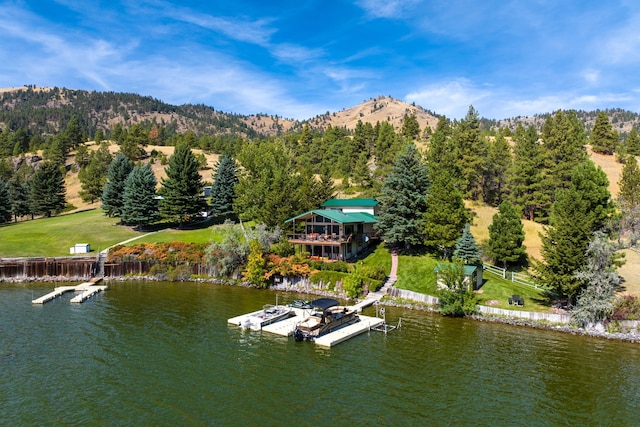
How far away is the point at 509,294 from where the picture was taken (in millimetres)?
41438

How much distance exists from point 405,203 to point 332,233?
11.2 meters

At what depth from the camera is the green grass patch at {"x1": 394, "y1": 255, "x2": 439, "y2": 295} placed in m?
45.5

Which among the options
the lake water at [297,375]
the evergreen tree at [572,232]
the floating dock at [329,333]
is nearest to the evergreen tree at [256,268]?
the floating dock at [329,333]

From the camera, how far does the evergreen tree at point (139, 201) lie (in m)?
71.1

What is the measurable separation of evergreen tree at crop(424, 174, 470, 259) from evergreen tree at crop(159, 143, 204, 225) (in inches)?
1734

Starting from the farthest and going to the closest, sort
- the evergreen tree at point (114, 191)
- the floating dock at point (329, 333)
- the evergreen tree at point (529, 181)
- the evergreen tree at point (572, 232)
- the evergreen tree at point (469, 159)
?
the evergreen tree at point (114, 191), the evergreen tree at point (469, 159), the evergreen tree at point (529, 181), the evergreen tree at point (572, 232), the floating dock at point (329, 333)

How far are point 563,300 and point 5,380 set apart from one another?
151 ft

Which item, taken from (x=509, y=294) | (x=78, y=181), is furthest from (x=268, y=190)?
(x=78, y=181)

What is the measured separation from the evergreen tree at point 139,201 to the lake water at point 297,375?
34078 mm

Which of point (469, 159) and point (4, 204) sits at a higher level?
point (469, 159)

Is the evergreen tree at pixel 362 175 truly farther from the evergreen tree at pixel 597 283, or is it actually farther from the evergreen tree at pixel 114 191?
the evergreen tree at pixel 597 283

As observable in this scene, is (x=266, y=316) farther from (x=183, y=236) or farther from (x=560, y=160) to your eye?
Answer: (x=560, y=160)

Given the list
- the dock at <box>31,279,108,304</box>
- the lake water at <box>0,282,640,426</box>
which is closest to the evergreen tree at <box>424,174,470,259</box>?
the lake water at <box>0,282,640,426</box>

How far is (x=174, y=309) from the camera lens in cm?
4069
